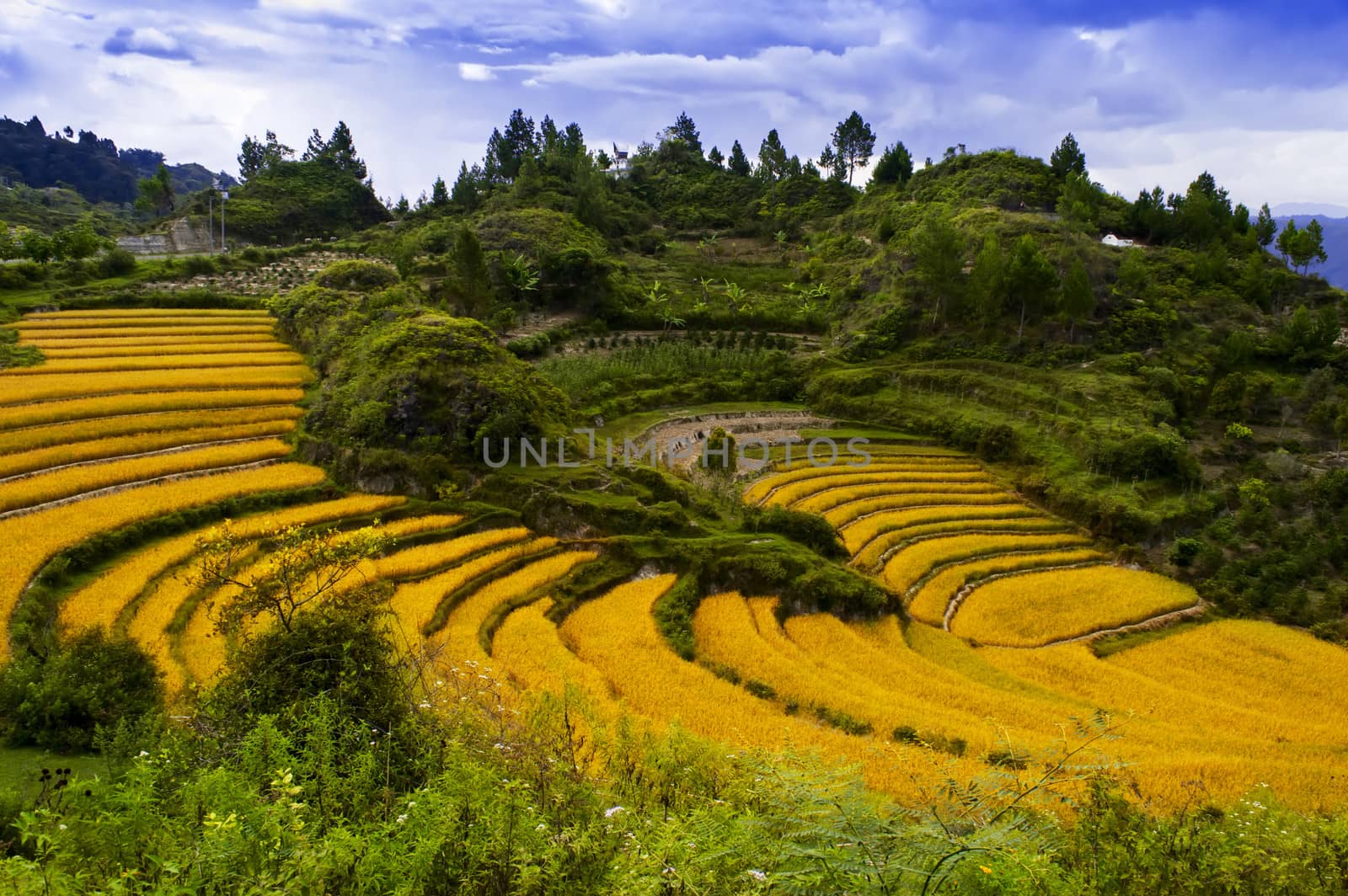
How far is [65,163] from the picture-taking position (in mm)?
103625

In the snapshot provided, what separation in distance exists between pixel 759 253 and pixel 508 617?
5941 centimetres

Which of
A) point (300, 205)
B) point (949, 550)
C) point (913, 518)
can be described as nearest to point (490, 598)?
point (949, 550)

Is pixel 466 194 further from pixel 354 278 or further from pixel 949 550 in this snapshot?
pixel 949 550

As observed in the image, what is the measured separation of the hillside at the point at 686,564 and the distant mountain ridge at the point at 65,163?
7530 centimetres

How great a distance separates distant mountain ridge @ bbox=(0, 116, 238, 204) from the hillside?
75297 millimetres

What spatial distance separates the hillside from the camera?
6.27 meters

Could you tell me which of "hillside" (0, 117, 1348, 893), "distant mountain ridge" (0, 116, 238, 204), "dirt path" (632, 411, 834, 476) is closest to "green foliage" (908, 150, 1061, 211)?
"hillside" (0, 117, 1348, 893)

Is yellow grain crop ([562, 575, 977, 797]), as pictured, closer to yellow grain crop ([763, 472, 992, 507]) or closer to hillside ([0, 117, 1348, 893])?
hillside ([0, 117, 1348, 893])

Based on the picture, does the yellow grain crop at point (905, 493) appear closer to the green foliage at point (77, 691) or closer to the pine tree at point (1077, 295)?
the pine tree at point (1077, 295)

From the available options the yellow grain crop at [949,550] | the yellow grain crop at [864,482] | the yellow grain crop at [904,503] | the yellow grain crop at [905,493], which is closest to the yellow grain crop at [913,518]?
the yellow grain crop at [904,503]

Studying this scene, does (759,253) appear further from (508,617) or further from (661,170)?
(508,617)

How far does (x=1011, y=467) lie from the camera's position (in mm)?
34344

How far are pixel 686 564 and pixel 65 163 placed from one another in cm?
12694

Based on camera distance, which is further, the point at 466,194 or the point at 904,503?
the point at 466,194
